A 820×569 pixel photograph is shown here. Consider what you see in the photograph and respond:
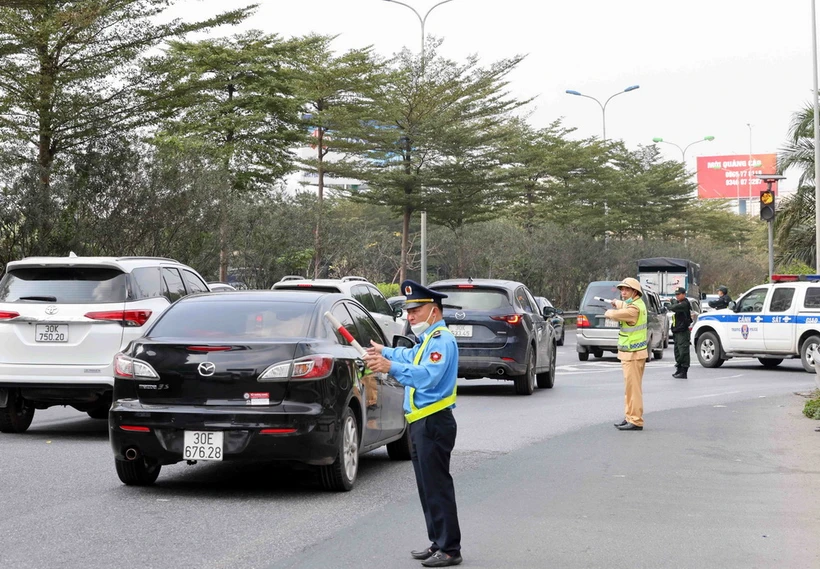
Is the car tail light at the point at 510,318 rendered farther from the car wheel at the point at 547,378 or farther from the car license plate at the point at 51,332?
the car license plate at the point at 51,332

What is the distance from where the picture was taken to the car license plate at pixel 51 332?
12.1m

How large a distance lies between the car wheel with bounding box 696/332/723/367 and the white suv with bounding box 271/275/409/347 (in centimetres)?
946

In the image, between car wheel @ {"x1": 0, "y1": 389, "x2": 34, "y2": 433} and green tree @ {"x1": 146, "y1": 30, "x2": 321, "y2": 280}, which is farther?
green tree @ {"x1": 146, "y1": 30, "x2": 321, "y2": 280}

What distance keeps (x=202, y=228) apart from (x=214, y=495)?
2027 cm

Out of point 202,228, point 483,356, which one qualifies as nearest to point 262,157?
point 202,228

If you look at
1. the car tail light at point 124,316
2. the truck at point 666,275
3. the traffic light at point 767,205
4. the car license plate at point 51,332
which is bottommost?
the car license plate at point 51,332

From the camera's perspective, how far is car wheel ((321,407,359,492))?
895cm

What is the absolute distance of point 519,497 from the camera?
29.9ft

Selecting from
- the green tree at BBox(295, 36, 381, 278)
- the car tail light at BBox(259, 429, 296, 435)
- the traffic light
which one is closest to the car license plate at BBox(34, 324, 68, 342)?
the car tail light at BBox(259, 429, 296, 435)

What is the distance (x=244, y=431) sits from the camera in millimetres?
8570

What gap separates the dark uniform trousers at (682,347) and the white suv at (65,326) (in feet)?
43.1

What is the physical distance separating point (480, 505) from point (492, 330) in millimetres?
9648

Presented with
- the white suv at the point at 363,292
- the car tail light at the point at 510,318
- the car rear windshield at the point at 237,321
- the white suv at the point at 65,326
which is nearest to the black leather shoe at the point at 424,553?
the car rear windshield at the point at 237,321

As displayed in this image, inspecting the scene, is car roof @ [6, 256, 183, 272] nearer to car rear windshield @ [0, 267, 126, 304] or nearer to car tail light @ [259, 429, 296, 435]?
car rear windshield @ [0, 267, 126, 304]
